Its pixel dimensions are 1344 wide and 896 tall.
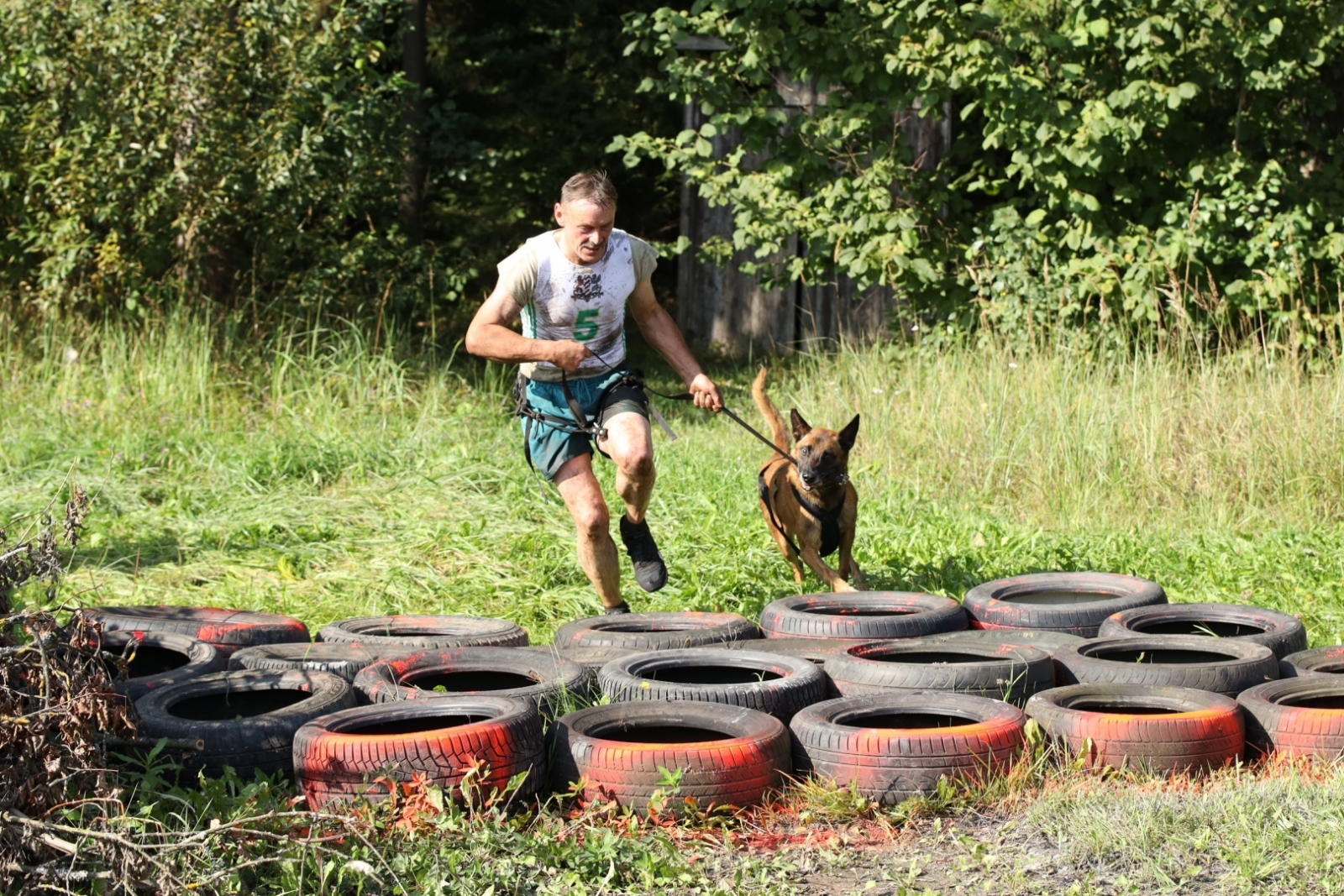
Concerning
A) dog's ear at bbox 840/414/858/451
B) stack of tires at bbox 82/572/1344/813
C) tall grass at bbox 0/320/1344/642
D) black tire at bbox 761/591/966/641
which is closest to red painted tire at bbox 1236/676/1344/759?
stack of tires at bbox 82/572/1344/813

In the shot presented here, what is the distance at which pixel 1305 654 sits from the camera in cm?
532

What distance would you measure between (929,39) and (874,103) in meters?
0.96

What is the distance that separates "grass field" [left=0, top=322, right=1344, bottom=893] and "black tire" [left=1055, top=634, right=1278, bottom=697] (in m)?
1.35

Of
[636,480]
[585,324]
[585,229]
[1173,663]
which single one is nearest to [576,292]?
[585,324]

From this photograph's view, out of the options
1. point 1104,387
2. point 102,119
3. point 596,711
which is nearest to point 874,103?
point 1104,387

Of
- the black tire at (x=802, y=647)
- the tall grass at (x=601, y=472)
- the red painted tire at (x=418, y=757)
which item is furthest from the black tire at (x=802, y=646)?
the tall grass at (x=601, y=472)

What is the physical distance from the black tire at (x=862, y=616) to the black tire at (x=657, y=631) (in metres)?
0.16

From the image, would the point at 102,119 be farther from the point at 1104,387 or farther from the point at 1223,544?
the point at 1223,544

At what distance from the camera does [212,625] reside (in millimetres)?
5902

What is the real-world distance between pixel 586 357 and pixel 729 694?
1.84m

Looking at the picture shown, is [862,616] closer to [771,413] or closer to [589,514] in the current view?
[589,514]

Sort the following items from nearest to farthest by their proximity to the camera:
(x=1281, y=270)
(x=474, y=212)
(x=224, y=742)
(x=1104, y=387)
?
(x=224, y=742), (x=1104, y=387), (x=1281, y=270), (x=474, y=212)

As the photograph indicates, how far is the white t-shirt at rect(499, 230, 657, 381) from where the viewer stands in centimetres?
631

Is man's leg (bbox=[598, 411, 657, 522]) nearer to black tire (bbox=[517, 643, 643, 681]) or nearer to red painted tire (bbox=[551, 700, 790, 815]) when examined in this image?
black tire (bbox=[517, 643, 643, 681])
